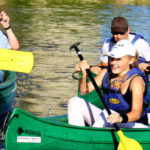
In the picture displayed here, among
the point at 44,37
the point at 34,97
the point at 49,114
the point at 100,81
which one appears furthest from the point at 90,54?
the point at 100,81

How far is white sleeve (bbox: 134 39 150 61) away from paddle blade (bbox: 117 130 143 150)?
2163 mm

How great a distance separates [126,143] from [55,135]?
29.5 inches

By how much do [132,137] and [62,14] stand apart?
19.6 meters

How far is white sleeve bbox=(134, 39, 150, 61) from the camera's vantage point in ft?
22.7

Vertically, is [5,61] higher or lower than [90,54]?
higher

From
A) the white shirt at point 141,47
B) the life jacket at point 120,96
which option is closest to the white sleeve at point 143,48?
the white shirt at point 141,47

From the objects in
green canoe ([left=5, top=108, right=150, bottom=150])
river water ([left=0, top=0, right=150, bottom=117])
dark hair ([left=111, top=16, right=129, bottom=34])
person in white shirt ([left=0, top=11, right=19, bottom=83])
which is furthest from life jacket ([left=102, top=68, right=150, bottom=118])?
river water ([left=0, top=0, right=150, bottom=117])

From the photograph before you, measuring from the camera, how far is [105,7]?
92.6 ft

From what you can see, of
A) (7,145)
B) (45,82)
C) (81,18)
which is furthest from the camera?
(81,18)

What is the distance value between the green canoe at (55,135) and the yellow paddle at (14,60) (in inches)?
27.0

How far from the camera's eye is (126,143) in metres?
4.97

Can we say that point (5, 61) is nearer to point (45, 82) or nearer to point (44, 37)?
point (45, 82)

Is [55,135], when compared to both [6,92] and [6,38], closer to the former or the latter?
[6,92]

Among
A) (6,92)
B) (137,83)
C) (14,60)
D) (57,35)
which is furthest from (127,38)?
(57,35)
